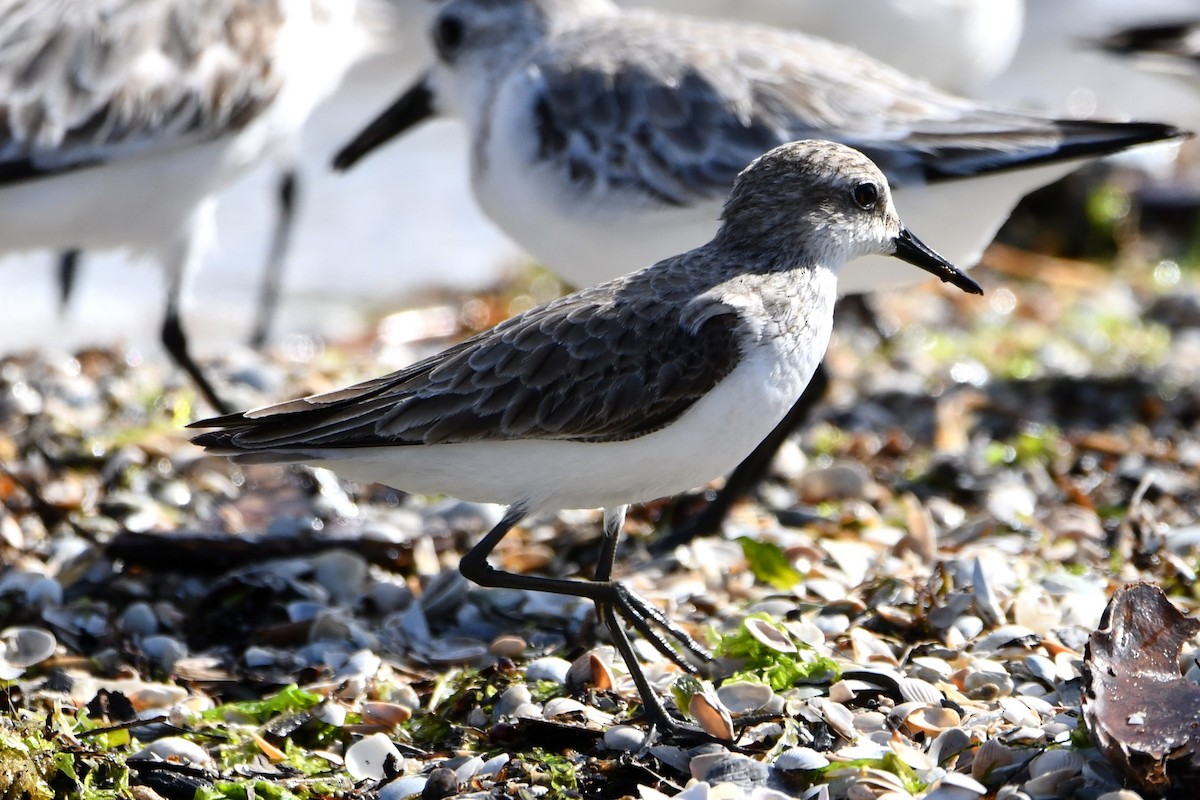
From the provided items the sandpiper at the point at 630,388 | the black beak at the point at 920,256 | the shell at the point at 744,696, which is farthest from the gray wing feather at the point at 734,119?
the shell at the point at 744,696

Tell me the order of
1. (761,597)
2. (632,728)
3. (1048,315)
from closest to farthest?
(632,728) < (761,597) < (1048,315)

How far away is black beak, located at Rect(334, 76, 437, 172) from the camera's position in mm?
6871

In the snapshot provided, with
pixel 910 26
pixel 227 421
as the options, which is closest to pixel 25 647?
pixel 227 421

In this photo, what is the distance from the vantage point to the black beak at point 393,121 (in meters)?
6.87

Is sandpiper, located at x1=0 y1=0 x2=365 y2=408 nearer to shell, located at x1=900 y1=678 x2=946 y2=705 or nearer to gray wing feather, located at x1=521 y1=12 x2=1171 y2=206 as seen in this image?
gray wing feather, located at x1=521 y1=12 x2=1171 y2=206

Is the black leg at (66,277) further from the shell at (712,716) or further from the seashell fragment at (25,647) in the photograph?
the shell at (712,716)

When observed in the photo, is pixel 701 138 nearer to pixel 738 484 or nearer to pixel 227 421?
pixel 738 484

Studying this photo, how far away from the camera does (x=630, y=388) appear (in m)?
3.70

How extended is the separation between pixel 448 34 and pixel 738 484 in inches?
96.5

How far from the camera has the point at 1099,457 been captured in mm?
6039

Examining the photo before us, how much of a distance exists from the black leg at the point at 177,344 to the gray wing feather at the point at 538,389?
246 centimetres

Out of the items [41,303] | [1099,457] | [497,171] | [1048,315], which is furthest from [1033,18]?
[41,303]

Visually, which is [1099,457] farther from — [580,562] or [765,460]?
[580,562]

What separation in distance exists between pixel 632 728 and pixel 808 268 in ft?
4.18
